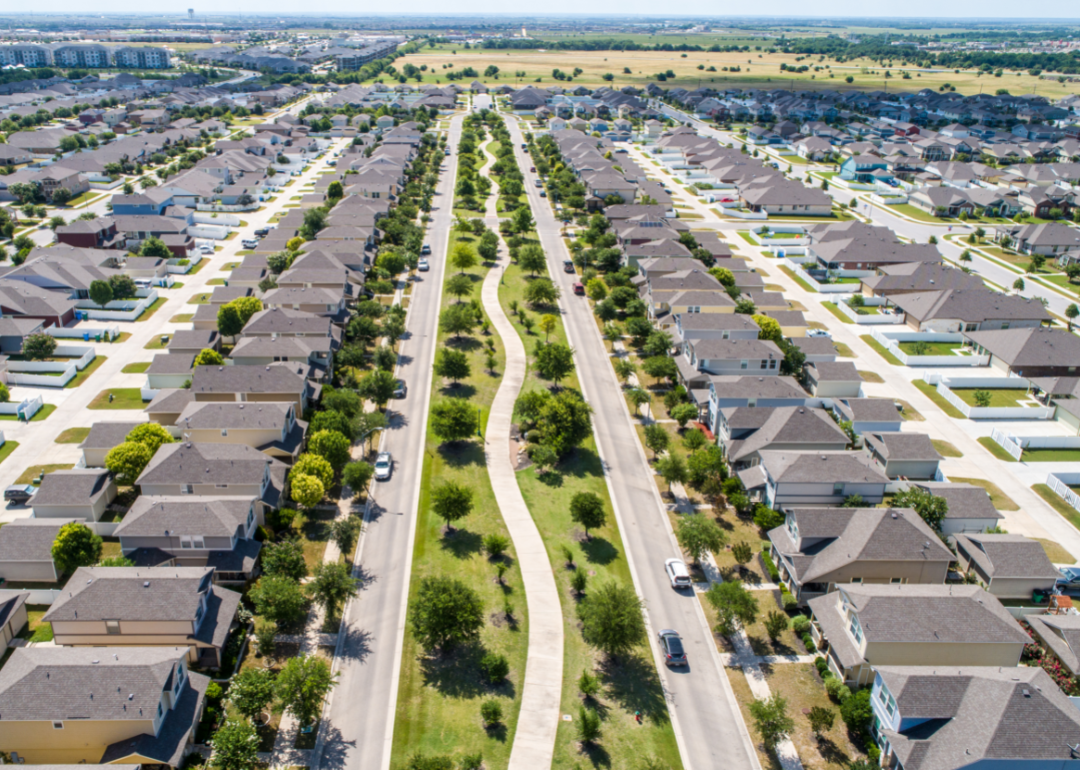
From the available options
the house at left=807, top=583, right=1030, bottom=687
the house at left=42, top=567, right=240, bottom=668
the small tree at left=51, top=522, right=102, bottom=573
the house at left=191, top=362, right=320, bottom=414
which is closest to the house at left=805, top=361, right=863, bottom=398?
the house at left=807, top=583, right=1030, bottom=687

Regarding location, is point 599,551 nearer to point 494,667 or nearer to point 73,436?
point 494,667

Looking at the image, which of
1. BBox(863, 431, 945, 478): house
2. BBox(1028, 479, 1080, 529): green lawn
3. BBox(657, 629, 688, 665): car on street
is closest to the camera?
BBox(657, 629, 688, 665): car on street

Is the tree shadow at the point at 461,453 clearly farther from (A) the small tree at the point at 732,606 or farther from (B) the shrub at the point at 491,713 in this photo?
(B) the shrub at the point at 491,713

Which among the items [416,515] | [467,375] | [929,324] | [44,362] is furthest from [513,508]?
[929,324]

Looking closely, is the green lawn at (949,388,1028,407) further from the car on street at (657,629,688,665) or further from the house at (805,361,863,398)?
the car on street at (657,629,688,665)

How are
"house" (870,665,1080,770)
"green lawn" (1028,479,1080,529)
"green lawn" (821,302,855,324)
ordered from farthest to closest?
"green lawn" (821,302,855,324)
"green lawn" (1028,479,1080,529)
"house" (870,665,1080,770)

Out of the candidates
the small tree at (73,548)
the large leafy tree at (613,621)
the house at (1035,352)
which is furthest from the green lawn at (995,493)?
the small tree at (73,548)
